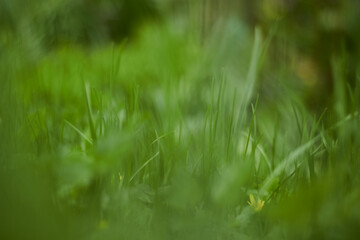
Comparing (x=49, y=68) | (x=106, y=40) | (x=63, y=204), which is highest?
(x=63, y=204)

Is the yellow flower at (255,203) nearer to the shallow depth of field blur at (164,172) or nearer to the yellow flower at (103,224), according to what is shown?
the shallow depth of field blur at (164,172)

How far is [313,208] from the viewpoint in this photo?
406 mm

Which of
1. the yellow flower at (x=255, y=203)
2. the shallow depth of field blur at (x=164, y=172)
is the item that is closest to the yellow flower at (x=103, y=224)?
the shallow depth of field blur at (x=164, y=172)

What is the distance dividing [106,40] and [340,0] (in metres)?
1.42

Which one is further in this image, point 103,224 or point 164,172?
point 164,172

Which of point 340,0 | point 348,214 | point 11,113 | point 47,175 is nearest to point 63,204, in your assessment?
point 47,175

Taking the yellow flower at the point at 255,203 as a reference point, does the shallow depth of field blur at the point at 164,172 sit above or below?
above

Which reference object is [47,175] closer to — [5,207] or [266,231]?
[5,207]

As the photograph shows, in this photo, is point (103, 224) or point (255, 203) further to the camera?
point (255, 203)

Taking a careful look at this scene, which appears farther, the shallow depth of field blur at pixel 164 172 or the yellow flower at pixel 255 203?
the yellow flower at pixel 255 203

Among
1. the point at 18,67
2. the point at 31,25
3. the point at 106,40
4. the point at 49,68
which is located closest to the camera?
the point at 18,67

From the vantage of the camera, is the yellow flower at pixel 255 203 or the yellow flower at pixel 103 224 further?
the yellow flower at pixel 255 203

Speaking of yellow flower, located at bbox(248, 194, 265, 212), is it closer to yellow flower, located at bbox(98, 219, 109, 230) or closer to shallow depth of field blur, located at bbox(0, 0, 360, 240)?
shallow depth of field blur, located at bbox(0, 0, 360, 240)

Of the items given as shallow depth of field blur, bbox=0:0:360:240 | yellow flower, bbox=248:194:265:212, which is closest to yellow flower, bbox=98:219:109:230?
shallow depth of field blur, bbox=0:0:360:240
